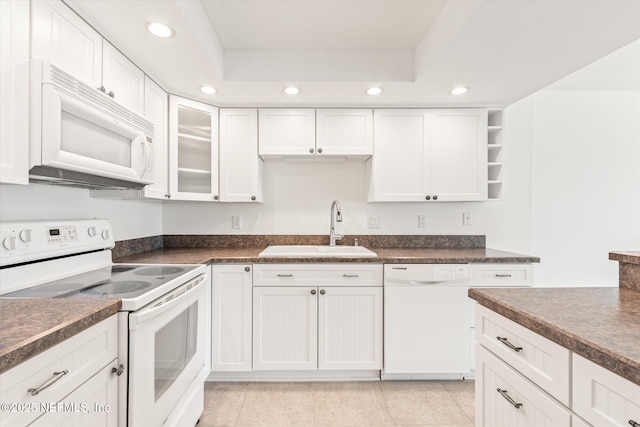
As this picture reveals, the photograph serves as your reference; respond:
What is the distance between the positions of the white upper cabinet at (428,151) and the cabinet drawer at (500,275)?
0.61m

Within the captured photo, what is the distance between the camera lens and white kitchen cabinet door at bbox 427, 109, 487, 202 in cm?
256

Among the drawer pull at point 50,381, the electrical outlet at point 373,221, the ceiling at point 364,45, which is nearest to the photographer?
the drawer pull at point 50,381

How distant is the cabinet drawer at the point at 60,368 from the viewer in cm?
70

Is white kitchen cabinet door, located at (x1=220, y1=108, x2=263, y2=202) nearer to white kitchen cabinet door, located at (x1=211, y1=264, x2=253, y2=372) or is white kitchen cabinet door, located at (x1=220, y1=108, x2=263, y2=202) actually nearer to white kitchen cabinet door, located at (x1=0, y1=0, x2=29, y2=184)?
white kitchen cabinet door, located at (x1=211, y1=264, x2=253, y2=372)

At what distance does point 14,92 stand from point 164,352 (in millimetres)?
1110

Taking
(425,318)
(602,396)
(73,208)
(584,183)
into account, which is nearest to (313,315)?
(425,318)

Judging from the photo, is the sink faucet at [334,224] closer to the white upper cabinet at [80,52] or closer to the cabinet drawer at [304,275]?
the cabinet drawer at [304,275]

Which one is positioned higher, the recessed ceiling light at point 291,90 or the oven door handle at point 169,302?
the recessed ceiling light at point 291,90

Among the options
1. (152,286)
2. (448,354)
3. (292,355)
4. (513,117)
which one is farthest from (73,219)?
(513,117)

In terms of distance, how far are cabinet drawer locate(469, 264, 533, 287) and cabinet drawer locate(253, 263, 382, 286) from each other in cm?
82

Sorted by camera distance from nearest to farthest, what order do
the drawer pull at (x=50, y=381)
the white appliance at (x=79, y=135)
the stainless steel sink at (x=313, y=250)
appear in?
the drawer pull at (x=50, y=381) < the white appliance at (x=79, y=135) < the stainless steel sink at (x=313, y=250)

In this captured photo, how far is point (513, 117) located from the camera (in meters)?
2.87

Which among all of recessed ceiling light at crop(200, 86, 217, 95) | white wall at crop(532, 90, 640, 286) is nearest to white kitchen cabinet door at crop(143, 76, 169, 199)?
recessed ceiling light at crop(200, 86, 217, 95)

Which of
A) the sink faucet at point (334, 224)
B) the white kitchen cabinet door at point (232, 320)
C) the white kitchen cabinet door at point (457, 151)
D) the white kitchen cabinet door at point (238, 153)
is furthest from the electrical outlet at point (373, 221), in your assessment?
the white kitchen cabinet door at point (232, 320)
